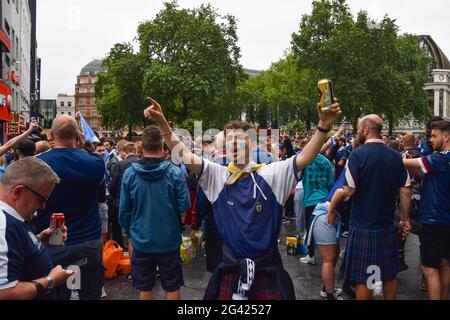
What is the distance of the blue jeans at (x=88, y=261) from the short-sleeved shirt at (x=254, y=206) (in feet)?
4.73

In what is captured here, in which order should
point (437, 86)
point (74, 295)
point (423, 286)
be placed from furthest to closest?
point (437, 86) → point (423, 286) → point (74, 295)

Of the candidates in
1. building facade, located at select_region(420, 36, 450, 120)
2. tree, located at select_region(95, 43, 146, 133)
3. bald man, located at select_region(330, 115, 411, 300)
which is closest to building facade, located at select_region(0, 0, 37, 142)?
tree, located at select_region(95, 43, 146, 133)

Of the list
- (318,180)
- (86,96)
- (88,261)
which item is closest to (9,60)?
(318,180)

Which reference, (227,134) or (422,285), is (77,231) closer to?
(227,134)

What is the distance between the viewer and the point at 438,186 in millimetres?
4652

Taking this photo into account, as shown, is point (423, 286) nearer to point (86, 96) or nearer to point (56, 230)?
point (56, 230)

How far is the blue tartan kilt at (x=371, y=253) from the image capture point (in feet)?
14.3

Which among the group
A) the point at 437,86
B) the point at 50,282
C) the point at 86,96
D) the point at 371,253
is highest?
the point at 437,86

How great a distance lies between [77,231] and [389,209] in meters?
2.94

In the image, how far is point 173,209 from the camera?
455 cm

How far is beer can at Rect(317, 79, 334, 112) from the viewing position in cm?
276

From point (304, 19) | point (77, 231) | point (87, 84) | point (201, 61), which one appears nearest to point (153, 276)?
point (77, 231)

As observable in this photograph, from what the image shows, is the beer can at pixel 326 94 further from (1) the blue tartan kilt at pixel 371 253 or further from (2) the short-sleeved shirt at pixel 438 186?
(2) the short-sleeved shirt at pixel 438 186

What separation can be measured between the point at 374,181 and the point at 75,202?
2.77 meters
